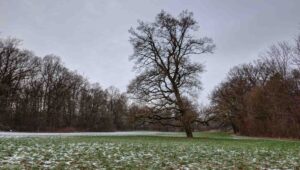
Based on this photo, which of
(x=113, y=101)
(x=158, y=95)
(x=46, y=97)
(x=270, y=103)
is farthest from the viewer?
(x=113, y=101)

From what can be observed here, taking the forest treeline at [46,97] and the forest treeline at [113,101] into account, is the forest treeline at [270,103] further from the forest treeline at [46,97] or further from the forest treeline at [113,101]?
the forest treeline at [46,97]

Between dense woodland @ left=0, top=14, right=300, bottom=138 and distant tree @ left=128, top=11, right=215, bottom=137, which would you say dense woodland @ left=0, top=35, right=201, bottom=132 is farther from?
distant tree @ left=128, top=11, right=215, bottom=137

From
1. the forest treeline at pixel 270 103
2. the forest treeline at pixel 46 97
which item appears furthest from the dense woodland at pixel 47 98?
the forest treeline at pixel 270 103

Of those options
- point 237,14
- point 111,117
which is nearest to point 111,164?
point 237,14

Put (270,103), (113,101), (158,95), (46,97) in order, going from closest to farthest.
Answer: (158,95) → (270,103) → (46,97) → (113,101)

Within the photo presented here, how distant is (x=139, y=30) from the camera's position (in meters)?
32.8

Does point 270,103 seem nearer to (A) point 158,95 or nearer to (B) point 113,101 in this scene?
(A) point 158,95

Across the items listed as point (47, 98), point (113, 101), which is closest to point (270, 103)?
point (47, 98)

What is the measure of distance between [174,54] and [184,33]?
242 centimetres

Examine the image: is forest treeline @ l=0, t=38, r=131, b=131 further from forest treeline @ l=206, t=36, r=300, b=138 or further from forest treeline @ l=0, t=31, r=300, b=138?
forest treeline @ l=206, t=36, r=300, b=138

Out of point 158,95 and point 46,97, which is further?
point 46,97

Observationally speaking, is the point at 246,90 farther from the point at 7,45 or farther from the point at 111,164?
the point at 111,164

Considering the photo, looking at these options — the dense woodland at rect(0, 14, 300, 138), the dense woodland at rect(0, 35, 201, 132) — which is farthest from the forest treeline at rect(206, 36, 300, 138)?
the dense woodland at rect(0, 35, 201, 132)

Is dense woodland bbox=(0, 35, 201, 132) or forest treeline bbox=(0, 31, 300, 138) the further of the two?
dense woodland bbox=(0, 35, 201, 132)
